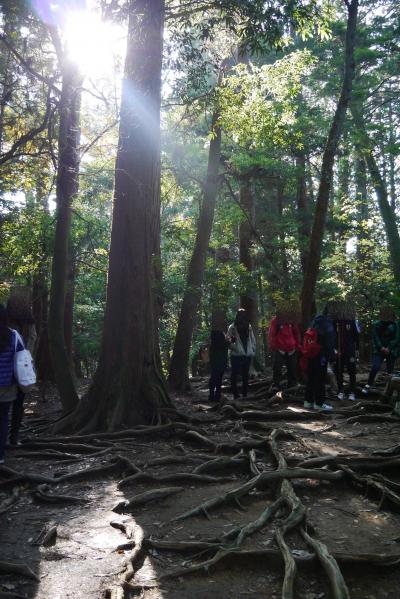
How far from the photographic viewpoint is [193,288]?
13.2 meters

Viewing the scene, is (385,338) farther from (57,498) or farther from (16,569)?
(16,569)

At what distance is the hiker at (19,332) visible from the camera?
306 inches

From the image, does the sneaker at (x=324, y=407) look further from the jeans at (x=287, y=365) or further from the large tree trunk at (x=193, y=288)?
the large tree trunk at (x=193, y=288)

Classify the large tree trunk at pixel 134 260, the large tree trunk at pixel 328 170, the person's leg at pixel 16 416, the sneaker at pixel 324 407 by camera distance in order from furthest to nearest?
the large tree trunk at pixel 328 170 < the sneaker at pixel 324 407 < the large tree trunk at pixel 134 260 < the person's leg at pixel 16 416

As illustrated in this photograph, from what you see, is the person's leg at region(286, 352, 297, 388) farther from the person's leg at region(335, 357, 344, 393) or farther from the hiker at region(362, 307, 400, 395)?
the hiker at region(362, 307, 400, 395)

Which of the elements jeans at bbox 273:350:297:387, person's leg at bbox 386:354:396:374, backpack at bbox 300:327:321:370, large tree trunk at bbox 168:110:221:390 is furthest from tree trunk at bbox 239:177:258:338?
backpack at bbox 300:327:321:370

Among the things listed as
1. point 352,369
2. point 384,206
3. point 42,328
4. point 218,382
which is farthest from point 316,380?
point 384,206

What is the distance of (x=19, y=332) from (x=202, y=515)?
6.93m

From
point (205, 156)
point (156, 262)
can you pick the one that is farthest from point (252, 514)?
point (205, 156)

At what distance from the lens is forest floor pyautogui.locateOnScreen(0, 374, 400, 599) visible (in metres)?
3.60

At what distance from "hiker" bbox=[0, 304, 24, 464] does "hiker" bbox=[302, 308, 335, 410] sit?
554 cm

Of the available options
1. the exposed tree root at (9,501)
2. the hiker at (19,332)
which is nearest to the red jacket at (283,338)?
the hiker at (19,332)

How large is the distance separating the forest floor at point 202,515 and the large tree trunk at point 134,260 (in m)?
0.72

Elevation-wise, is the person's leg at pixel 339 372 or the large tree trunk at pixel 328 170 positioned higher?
the large tree trunk at pixel 328 170
